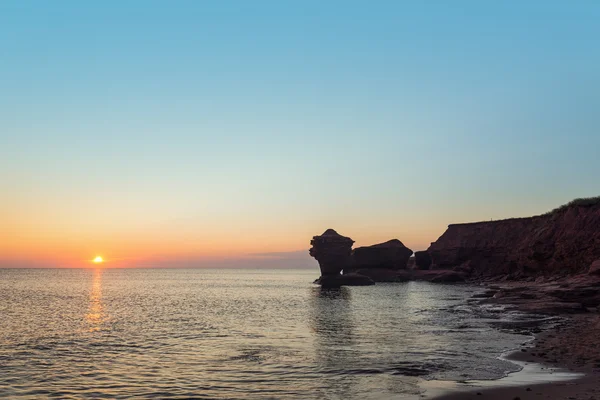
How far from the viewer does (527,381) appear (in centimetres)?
1714

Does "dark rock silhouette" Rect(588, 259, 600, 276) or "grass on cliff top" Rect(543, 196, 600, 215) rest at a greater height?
"grass on cliff top" Rect(543, 196, 600, 215)

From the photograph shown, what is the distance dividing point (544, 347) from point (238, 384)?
1554 centimetres

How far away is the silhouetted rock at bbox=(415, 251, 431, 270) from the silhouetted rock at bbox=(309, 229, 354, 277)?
36440mm

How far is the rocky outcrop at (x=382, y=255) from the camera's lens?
129500mm

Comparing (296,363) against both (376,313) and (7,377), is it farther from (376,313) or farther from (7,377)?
(376,313)

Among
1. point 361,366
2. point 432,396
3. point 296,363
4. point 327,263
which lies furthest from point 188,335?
point 327,263

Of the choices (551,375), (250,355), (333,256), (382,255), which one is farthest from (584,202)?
(250,355)

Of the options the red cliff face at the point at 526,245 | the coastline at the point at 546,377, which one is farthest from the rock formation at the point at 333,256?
the coastline at the point at 546,377

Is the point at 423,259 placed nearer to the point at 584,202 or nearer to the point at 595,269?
the point at 584,202

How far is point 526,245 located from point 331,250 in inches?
1594

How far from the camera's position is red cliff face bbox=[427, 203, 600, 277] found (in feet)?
234

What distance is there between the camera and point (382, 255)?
427ft

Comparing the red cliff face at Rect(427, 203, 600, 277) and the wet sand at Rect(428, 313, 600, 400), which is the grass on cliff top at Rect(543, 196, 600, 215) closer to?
the red cliff face at Rect(427, 203, 600, 277)

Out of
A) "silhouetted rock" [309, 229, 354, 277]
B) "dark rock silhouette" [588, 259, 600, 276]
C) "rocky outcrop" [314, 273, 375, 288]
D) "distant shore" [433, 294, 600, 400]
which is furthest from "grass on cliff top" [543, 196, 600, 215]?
"distant shore" [433, 294, 600, 400]
